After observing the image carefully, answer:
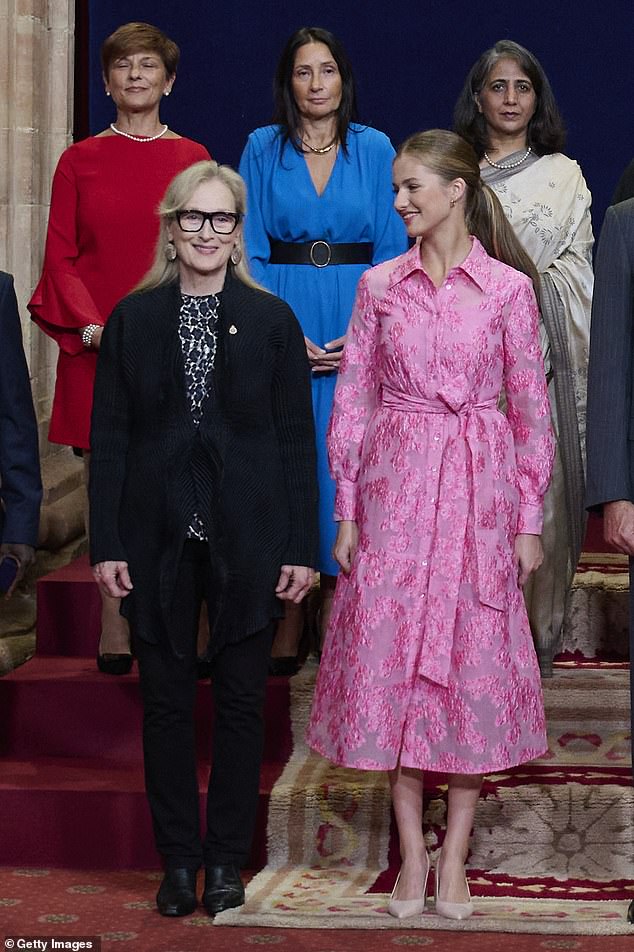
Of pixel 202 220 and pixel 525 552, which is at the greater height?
pixel 202 220

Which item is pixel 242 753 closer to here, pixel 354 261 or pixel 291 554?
pixel 291 554

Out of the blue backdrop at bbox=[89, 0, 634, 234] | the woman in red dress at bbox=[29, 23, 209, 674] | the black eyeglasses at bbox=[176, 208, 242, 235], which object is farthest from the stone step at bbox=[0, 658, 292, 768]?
the blue backdrop at bbox=[89, 0, 634, 234]

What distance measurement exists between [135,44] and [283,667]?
1.62 m

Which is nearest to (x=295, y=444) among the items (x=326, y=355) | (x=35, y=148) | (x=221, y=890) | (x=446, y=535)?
(x=446, y=535)

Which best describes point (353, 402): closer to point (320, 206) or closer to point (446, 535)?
point (446, 535)

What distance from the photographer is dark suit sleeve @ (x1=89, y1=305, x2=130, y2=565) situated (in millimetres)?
3920

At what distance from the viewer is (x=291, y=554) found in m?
3.96

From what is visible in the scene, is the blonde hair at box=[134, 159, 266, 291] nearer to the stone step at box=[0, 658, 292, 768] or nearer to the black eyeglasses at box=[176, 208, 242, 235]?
the black eyeglasses at box=[176, 208, 242, 235]

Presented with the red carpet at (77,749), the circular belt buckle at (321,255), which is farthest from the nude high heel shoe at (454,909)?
the circular belt buckle at (321,255)

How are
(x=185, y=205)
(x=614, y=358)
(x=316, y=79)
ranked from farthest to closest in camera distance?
1. (x=316, y=79)
2. (x=185, y=205)
3. (x=614, y=358)

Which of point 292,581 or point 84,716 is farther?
point 84,716

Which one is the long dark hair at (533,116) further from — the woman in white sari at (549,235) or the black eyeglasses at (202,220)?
the black eyeglasses at (202,220)

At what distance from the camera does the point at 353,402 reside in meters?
3.95

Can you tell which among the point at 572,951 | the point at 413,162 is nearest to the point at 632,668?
the point at 572,951
